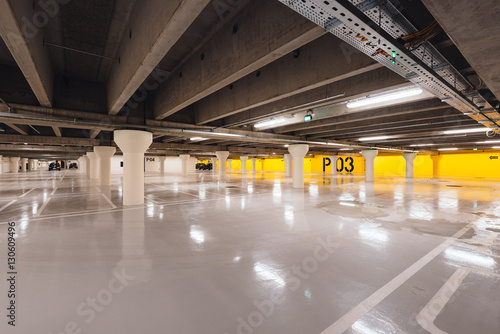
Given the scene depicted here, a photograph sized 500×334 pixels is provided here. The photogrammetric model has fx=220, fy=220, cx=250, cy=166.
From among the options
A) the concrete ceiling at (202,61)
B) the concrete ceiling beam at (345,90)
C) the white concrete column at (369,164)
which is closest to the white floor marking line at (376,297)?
the concrete ceiling at (202,61)

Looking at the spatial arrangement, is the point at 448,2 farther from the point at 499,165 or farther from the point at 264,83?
the point at 499,165

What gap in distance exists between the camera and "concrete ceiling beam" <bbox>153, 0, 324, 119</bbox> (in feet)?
11.3

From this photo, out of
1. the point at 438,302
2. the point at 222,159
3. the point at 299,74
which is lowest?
the point at 438,302

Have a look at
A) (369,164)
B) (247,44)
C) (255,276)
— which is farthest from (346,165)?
(255,276)

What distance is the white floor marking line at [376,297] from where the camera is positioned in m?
2.41

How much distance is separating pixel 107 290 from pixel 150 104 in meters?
7.87

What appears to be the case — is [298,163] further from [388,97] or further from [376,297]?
[376,297]

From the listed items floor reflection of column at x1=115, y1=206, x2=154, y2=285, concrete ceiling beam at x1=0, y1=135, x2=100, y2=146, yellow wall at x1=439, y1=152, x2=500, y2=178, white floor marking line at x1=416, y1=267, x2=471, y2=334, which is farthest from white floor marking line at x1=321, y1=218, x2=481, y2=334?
yellow wall at x1=439, y1=152, x2=500, y2=178

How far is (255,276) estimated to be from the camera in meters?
3.48

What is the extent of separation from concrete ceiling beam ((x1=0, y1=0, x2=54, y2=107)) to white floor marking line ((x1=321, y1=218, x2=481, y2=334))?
5.23 m

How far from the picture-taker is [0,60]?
19.4 ft

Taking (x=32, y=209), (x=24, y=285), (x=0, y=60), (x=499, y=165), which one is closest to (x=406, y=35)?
(x=24, y=285)

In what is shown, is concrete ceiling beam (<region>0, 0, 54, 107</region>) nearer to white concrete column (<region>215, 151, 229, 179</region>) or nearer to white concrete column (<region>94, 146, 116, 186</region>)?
white concrete column (<region>94, 146, 116, 186</region>)

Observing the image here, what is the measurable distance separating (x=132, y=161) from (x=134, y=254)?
6.49m
